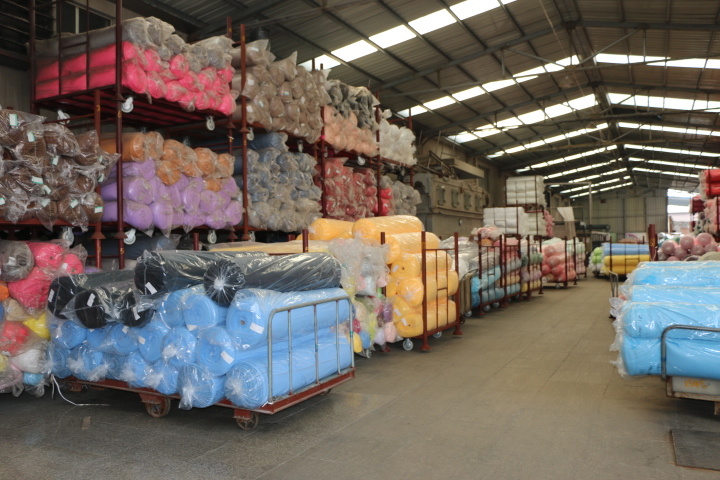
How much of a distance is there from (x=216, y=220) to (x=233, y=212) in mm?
353

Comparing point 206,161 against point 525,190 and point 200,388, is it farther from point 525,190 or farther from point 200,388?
point 525,190

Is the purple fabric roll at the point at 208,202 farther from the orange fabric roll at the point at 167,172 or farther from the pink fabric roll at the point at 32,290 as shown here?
the pink fabric roll at the point at 32,290

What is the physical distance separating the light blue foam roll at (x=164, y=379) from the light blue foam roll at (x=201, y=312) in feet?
1.32

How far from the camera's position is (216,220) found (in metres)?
8.15

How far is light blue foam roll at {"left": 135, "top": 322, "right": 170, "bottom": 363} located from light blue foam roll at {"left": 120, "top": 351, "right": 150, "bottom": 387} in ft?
0.26

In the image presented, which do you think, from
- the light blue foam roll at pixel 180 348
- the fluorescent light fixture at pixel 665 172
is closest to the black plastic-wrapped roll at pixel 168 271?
the light blue foam roll at pixel 180 348

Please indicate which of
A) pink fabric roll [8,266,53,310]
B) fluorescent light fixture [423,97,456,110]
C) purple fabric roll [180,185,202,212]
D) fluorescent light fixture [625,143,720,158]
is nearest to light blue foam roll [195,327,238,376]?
pink fabric roll [8,266,53,310]

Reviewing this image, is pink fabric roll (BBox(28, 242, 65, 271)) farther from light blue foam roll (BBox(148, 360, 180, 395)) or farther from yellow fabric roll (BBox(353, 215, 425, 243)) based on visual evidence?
yellow fabric roll (BBox(353, 215, 425, 243))

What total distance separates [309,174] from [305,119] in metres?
0.94

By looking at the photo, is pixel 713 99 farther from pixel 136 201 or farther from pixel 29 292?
pixel 29 292

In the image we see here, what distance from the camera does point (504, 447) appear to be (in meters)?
4.33

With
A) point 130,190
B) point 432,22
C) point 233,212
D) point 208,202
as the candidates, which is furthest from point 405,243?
point 432,22

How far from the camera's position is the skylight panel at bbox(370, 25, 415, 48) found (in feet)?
43.9

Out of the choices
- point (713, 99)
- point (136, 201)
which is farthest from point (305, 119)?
point (713, 99)
